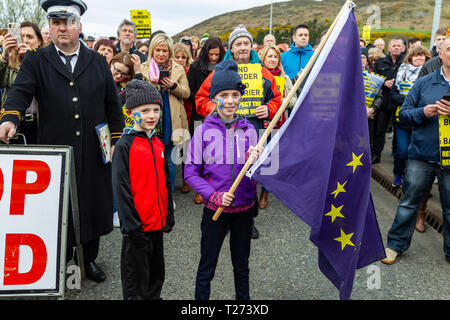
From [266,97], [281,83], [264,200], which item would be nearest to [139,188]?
[266,97]

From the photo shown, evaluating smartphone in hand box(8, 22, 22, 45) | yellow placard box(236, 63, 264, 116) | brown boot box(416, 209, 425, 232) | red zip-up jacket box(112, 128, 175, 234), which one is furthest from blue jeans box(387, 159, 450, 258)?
smartphone in hand box(8, 22, 22, 45)

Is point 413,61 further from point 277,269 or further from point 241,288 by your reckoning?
point 241,288

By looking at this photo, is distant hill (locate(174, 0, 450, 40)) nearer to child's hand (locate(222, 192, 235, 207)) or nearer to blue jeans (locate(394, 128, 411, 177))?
blue jeans (locate(394, 128, 411, 177))

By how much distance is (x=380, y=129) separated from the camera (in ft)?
24.9

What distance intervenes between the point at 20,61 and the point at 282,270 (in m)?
3.31

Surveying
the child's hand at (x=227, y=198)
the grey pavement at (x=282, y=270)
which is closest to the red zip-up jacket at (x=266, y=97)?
the grey pavement at (x=282, y=270)

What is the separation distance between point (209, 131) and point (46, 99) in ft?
4.38

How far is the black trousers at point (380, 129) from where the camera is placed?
7.58 meters

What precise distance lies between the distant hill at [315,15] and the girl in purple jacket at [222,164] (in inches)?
2605

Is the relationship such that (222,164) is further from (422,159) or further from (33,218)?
(422,159)

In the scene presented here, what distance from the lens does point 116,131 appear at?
11.8 ft

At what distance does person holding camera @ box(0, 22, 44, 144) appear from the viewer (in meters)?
3.72

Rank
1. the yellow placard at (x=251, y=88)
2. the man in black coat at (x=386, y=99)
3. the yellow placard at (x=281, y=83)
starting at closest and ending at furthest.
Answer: the yellow placard at (x=251, y=88)
the yellow placard at (x=281, y=83)
the man in black coat at (x=386, y=99)

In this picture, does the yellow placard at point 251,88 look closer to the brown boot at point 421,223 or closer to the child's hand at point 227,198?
the child's hand at point 227,198
